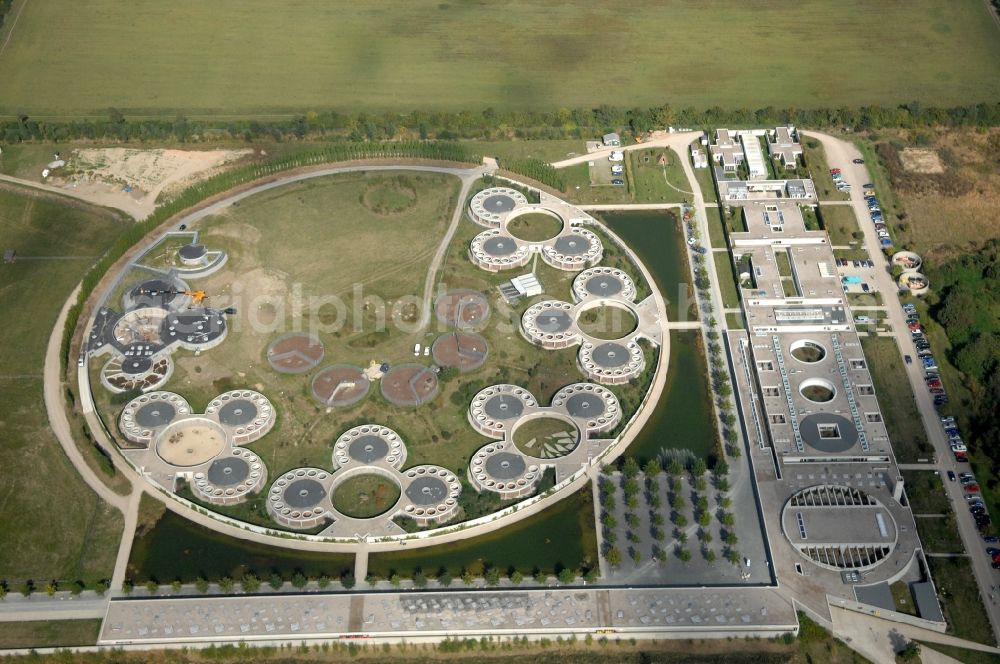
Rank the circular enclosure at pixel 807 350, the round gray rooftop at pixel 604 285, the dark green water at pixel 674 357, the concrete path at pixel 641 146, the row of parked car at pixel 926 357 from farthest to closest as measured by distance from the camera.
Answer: the concrete path at pixel 641 146, the round gray rooftop at pixel 604 285, the circular enclosure at pixel 807 350, the row of parked car at pixel 926 357, the dark green water at pixel 674 357

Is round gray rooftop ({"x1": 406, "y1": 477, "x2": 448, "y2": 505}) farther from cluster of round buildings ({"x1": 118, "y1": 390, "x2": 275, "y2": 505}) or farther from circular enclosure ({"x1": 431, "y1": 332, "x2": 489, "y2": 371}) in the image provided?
circular enclosure ({"x1": 431, "y1": 332, "x2": 489, "y2": 371})

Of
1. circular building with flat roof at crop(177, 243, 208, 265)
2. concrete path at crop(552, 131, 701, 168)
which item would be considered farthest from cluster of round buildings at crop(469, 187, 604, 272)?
circular building with flat roof at crop(177, 243, 208, 265)

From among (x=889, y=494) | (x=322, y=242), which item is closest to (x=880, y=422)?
(x=889, y=494)

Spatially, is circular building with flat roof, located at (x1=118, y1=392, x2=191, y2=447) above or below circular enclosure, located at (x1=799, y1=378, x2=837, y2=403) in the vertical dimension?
below

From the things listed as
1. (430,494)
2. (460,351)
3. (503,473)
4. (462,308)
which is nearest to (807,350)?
(460,351)

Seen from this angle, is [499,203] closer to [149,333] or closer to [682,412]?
[682,412]

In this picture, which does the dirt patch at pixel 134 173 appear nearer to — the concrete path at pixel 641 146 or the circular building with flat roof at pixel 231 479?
the concrete path at pixel 641 146

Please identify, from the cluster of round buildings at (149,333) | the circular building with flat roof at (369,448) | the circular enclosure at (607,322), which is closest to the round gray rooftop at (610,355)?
the circular enclosure at (607,322)
